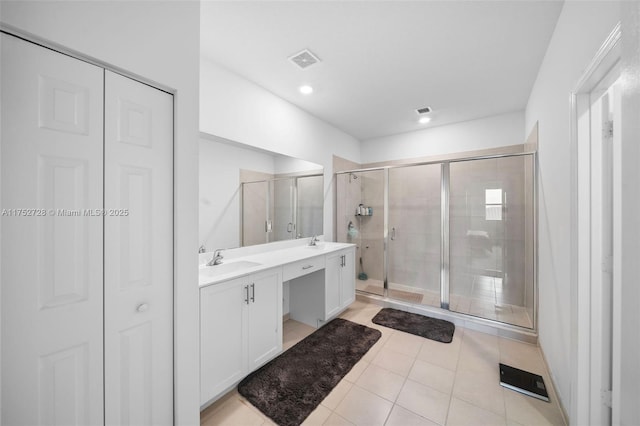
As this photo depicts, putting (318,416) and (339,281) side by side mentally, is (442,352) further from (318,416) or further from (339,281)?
(318,416)

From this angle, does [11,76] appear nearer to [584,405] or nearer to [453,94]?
[584,405]

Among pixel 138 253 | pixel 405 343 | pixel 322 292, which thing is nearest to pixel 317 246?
pixel 322 292

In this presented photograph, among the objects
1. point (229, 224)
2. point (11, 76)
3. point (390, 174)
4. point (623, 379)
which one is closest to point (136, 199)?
point (11, 76)

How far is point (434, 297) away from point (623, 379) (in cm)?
346

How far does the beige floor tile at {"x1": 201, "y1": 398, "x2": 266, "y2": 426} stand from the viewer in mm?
1547

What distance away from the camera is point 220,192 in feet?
7.47

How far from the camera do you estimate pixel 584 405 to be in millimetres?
1333

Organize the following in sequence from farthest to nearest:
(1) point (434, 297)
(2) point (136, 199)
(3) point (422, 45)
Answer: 1. (1) point (434, 297)
2. (3) point (422, 45)
3. (2) point (136, 199)

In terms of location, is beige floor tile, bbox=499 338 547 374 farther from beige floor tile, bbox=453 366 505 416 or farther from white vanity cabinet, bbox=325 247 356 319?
white vanity cabinet, bbox=325 247 356 319

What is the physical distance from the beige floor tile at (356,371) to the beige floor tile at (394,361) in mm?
94

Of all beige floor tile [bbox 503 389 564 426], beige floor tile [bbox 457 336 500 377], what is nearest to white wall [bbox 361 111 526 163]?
beige floor tile [bbox 457 336 500 377]

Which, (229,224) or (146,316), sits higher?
(229,224)

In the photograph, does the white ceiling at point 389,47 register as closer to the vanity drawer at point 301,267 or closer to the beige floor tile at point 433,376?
the vanity drawer at point 301,267

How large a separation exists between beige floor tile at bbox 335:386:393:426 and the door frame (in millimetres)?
1026
